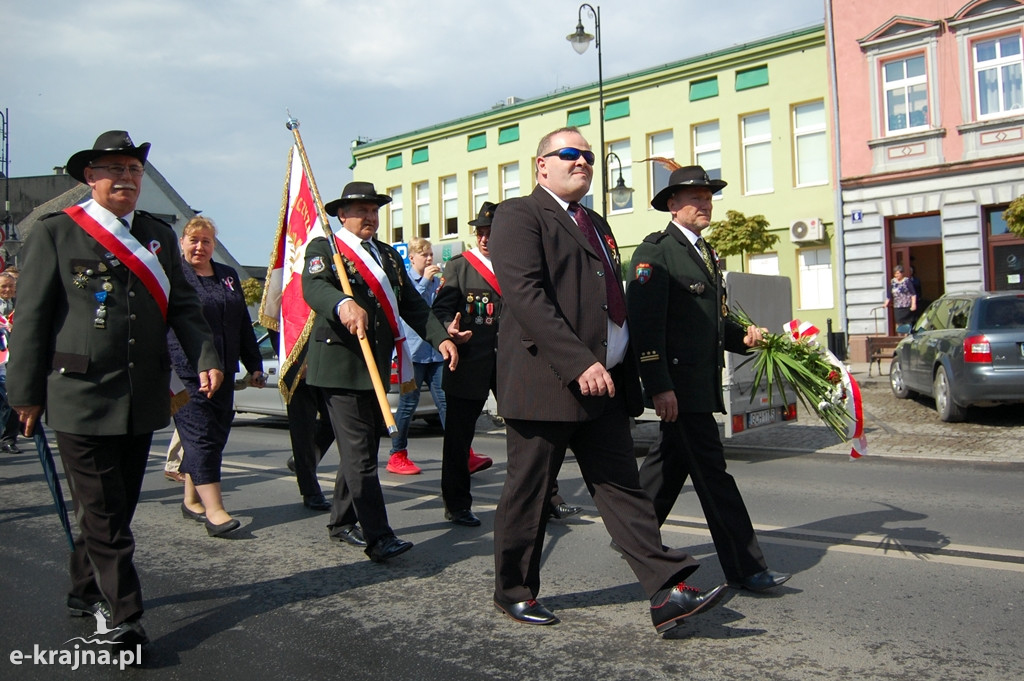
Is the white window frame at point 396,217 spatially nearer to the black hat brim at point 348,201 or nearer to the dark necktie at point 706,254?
the black hat brim at point 348,201

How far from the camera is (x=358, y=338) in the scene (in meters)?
5.09

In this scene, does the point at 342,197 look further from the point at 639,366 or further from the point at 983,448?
the point at 983,448

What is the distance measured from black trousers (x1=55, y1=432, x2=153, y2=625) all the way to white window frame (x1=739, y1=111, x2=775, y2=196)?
967 inches

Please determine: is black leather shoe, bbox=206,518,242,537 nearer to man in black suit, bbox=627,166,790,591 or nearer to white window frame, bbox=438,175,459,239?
man in black suit, bbox=627,166,790,591

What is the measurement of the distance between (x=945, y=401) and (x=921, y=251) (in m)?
12.3

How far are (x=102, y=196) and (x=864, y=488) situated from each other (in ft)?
19.4

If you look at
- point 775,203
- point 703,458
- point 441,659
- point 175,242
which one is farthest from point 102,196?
point 775,203

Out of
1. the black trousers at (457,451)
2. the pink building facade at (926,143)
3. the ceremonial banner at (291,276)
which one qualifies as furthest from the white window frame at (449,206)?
the black trousers at (457,451)

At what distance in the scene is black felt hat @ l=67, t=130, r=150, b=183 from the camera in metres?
3.83

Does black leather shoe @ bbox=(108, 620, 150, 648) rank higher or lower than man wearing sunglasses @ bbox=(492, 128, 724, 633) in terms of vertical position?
lower

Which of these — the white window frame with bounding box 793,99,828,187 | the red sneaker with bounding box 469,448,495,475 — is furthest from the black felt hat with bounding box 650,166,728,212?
the white window frame with bounding box 793,99,828,187

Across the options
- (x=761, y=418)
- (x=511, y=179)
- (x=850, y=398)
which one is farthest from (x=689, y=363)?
(x=511, y=179)

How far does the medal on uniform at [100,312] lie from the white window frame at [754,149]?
24436 mm

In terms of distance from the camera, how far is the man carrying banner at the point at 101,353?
12.2 feet
